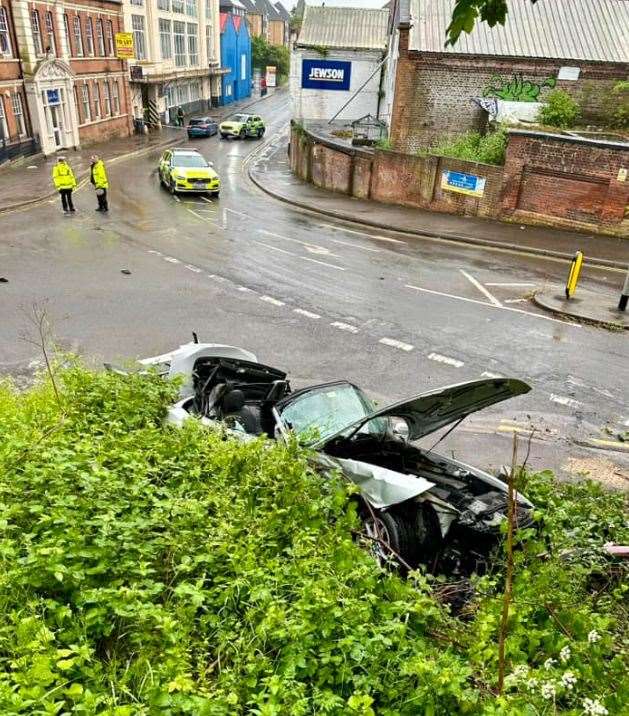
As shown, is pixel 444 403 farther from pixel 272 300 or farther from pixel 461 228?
pixel 461 228

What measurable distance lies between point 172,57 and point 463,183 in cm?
3819

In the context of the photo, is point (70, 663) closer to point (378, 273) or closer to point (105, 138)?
point (378, 273)

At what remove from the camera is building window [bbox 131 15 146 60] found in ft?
139

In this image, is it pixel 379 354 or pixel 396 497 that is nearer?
pixel 396 497

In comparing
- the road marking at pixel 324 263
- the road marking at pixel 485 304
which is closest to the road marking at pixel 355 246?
the road marking at pixel 324 263

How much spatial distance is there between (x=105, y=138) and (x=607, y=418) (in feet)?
128

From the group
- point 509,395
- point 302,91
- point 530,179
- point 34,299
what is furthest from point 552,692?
point 302,91

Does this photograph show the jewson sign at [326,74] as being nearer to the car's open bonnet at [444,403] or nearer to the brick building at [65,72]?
the brick building at [65,72]

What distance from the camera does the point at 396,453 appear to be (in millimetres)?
5730

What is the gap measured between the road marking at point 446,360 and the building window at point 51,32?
30706mm

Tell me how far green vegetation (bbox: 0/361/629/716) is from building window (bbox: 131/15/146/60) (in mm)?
45911

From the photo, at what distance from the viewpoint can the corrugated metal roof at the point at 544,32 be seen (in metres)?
24.3

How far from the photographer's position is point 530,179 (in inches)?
784

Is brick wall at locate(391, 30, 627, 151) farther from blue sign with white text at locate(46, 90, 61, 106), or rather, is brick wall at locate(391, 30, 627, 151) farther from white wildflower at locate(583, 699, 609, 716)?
white wildflower at locate(583, 699, 609, 716)
